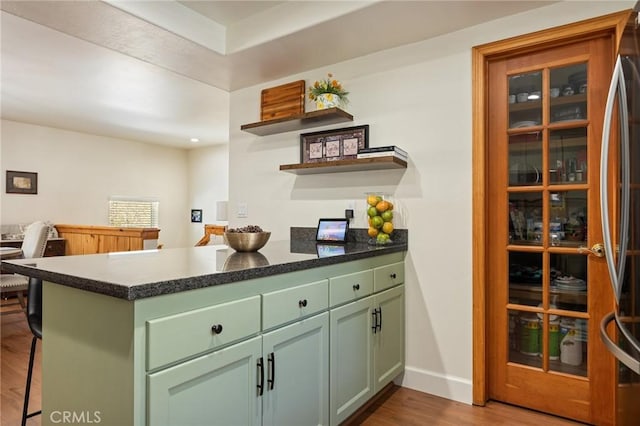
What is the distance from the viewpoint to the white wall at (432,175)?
2393mm

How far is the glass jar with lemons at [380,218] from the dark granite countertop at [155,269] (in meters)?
0.67

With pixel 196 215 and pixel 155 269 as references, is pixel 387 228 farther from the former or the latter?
pixel 196 215

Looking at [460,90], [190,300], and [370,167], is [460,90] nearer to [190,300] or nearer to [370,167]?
[370,167]

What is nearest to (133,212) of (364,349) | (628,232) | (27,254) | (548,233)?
(27,254)

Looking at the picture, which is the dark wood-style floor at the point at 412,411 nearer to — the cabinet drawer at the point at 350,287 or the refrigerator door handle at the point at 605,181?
the cabinet drawer at the point at 350,287

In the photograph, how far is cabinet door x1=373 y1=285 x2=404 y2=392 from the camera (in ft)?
7.28

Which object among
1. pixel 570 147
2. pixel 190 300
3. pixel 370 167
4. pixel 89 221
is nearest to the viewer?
pixel 190 300

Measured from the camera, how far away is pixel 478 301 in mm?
2348

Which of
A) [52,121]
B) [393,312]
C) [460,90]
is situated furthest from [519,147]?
[52,121]

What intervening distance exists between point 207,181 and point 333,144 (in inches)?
218

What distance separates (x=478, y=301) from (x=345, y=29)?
1.85m

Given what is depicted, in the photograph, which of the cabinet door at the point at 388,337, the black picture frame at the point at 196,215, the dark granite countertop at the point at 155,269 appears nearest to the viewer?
the dark granite countertop at the point at 155,269

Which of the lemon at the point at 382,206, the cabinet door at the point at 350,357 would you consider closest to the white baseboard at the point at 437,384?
the cabinet door at the point at 350,357

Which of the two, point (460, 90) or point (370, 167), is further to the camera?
point (370, 167)
